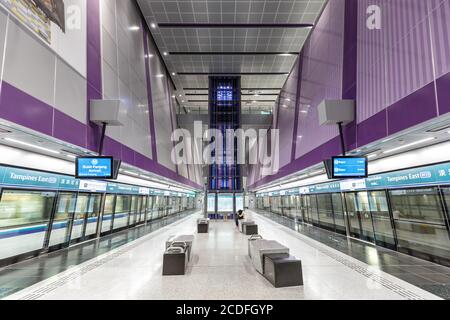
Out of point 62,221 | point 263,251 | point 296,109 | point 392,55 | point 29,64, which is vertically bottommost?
point 263,251

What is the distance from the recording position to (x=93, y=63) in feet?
24.0

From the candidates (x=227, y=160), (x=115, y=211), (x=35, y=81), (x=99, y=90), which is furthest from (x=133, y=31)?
(x=227, y=160)

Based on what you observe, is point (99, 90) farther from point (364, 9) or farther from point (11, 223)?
point (364, 9)

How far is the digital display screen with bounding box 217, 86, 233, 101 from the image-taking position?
825 inches

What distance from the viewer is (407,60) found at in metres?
4.99

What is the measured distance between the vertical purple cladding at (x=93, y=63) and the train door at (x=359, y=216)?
31.7 feet

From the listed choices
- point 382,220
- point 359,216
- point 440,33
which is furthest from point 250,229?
point 440,33

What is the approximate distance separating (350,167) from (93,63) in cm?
826

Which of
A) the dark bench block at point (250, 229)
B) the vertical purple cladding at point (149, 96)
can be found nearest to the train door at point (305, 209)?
the dark bench block at point (250, 229)

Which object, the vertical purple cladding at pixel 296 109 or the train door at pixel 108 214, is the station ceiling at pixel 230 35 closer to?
the vertical purple cladding at pixel 296 109

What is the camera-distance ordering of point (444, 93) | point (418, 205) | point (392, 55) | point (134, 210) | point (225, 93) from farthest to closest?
point (225, 93), point (134, 210), point (418, 205), point (392, 55), point (444, 93)

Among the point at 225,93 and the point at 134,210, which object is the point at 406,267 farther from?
the point at 225,93

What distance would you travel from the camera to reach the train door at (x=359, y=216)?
9133 mm

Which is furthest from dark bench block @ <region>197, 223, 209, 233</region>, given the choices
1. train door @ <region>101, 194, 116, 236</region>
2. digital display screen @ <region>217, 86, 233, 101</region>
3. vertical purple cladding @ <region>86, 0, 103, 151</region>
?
digital display screen @ <region>217, 86, 233, 101</region>
